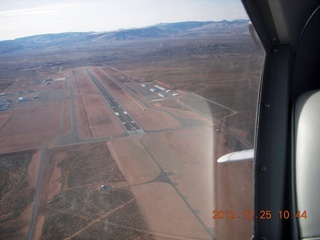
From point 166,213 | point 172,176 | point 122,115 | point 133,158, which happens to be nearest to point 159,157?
point 133,158

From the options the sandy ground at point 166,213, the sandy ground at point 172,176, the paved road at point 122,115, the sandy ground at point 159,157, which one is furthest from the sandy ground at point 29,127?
the sandy ground at point 166,213

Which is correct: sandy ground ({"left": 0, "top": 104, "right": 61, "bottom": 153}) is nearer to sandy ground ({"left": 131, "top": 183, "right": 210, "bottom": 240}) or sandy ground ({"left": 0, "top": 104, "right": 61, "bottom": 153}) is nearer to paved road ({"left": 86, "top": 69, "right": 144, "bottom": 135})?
paved road ({"left": 86, "top": 69, "right": 144, "bottom": 135})

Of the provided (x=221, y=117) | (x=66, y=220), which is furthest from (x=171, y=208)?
(x=221, y=117)

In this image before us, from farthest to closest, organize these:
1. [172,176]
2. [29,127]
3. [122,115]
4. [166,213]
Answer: [122,115] → [29,127] → [172,176] → [166,213]

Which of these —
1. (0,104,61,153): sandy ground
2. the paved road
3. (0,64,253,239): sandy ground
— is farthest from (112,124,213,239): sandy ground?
(0,104,61,153): sandy ground

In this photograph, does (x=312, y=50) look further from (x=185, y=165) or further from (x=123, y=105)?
(x=123, y=105)

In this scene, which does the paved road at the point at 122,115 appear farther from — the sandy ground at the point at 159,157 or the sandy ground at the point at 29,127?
the sandy ground at the point at 29,127

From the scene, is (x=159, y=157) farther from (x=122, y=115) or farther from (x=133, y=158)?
(x=122, y=115)
